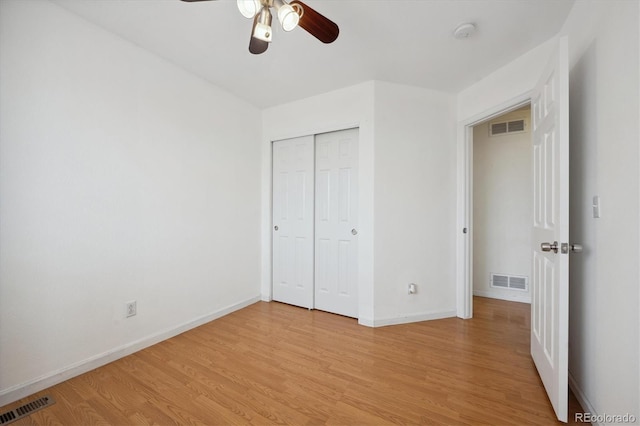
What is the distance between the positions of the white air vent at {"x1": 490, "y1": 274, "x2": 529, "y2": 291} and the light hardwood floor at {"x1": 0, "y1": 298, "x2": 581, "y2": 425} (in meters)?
1.01

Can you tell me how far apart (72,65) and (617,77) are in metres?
3.10

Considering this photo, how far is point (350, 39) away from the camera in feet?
6.64

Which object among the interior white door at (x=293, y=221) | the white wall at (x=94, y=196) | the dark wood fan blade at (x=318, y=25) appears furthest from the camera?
the interior white door at (x=293, y=221)

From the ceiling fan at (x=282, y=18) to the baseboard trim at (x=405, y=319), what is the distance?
2419mm

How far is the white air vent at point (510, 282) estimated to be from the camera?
3.31 metres

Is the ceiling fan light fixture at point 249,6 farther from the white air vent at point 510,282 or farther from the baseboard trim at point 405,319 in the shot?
the white air vent at point 510,282

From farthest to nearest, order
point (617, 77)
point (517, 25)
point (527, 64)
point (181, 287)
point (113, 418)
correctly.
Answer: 1. point (181, 287)
2. point (527, 64)
3. point (517, 25)
4. point (113, 418)
5. point (617, 77)

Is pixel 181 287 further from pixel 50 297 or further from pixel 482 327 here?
pixel 482 327

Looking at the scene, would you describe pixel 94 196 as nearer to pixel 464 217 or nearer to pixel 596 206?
pixel 596 206

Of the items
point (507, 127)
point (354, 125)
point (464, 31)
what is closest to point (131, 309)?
point (354, 125)

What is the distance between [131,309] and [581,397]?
120 inches

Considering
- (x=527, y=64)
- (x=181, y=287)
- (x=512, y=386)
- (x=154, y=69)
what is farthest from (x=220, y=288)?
(x=527, y=64)

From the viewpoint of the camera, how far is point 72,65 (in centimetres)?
179

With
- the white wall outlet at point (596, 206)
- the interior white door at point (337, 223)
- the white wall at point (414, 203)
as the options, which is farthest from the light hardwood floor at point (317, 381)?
the white wall outlet at point (596, 206)
